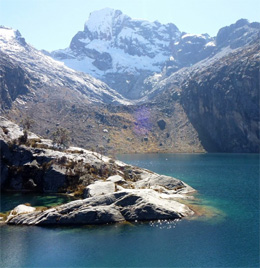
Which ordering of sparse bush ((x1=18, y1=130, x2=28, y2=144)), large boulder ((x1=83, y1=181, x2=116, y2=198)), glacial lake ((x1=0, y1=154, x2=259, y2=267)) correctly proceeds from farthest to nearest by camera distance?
sparse bush ((x1=18, y1=130, x2=28, y2=144))
large boulder ((x1=83, y1=181, x2=116, y2=198))
glacial lake ((x1=0, y1=154, x2=259, y2=267))

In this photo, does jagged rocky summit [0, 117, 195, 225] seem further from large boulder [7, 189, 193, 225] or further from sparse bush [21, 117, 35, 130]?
sparse bush [21, 117, 35, 130]

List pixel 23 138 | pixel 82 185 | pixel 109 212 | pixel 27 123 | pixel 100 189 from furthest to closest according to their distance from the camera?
pixel 27 123, pixel 23 138, pixel 82 185, pixel 100 189, pixel 109 212

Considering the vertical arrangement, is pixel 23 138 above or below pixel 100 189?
above

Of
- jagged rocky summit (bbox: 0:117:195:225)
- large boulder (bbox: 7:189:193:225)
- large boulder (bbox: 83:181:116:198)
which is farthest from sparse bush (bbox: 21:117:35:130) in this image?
large boulder (bbox: 7:189:193:225)

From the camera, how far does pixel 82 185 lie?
117m

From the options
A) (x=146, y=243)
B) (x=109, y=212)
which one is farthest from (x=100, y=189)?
(x=146, y=243)

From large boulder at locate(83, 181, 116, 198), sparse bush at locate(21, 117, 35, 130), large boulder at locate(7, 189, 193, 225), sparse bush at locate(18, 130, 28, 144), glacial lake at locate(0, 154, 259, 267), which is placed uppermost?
sparse bush at locate(21, 117, 35, 130)

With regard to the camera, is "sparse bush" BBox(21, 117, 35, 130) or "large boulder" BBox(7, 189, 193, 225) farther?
"sparse bush" BBox(21, 117, 35, 130)

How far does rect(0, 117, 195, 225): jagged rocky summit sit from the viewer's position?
7862 centimetres

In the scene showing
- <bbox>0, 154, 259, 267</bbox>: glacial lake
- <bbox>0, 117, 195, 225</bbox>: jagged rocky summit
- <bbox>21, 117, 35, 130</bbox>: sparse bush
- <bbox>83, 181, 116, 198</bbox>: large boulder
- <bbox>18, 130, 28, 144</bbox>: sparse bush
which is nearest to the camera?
<bbox>0, 154, 259, 267</bbox>: glacial lake

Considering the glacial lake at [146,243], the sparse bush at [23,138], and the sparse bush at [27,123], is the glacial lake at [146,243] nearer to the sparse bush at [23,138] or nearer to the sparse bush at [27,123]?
the sparse bush at [23,138]

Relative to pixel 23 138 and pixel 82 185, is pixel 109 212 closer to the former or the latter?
pixel 82 185

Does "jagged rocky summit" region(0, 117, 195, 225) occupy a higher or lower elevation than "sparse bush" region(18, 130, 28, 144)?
lower

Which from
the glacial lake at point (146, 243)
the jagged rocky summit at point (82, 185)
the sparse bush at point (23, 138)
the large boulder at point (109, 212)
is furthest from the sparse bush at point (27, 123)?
the glacial lake at point (146, 243)
